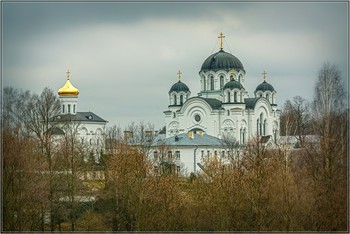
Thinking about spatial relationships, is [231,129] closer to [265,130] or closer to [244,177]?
[265,130]

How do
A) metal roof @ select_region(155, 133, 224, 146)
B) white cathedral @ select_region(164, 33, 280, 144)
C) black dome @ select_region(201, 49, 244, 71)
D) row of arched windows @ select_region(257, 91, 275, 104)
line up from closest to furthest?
metal roof @ select_region(155, 133, 224, 146)
white cathedral @ select_region(164, 33, 280, 144)
black dome @ select_region(201, 49, 244, 71)
row of arched windows @ select_region(257, 91, 275, 104)

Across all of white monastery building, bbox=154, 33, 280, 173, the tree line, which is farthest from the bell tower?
the tree line

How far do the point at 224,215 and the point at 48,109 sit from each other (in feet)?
45.8

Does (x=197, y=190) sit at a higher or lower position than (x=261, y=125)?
lower

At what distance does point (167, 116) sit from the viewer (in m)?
68.2

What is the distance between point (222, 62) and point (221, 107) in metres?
4.59

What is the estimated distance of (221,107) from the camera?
2591 inches

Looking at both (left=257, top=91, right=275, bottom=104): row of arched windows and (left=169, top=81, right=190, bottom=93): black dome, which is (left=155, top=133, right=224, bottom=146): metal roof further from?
(left=257, top=91, right=275, bottom=104): row of arched windows

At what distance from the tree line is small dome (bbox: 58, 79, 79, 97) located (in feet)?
129

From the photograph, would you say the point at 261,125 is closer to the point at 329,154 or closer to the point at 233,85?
the point at 233,85

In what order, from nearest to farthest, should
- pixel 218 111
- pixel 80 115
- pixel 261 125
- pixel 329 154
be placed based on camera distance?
pixel 329 154
pixel 218 111
pixel 261 125
pixel 80 115

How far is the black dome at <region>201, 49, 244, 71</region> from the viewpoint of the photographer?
68188mm

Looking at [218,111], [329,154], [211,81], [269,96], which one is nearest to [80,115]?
[211,81]

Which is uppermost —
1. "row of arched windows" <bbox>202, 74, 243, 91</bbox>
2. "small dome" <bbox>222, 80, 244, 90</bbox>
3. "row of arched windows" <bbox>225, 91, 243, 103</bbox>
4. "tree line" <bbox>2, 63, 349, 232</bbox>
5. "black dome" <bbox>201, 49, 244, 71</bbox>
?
"black dome" <bbox>201, 49, 244, 71</bbox>
